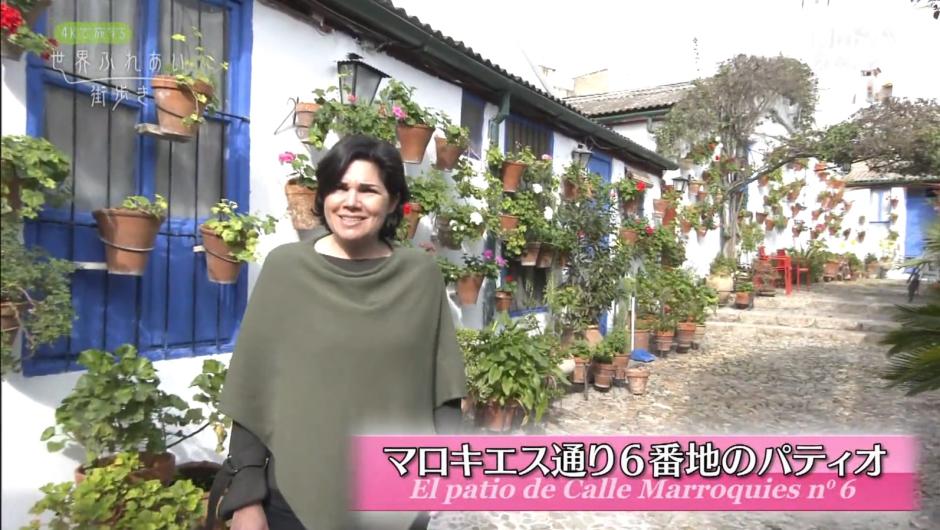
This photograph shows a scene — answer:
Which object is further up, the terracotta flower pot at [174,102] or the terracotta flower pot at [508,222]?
the terracotta flower pot at [174,102]

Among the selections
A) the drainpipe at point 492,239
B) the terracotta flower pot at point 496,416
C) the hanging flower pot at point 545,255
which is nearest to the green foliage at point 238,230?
the terracotta flower pot at point 496,416

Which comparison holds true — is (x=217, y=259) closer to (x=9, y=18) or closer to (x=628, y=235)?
(x=9, y=18)

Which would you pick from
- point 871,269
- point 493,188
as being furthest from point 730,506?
point 871,269

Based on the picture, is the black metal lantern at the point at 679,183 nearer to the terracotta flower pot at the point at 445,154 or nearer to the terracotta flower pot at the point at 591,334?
the terracotta flower pot at the point at 591,334

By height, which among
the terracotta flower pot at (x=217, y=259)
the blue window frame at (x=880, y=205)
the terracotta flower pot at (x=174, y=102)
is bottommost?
the terracotta flower pot at (x=217, y=259)

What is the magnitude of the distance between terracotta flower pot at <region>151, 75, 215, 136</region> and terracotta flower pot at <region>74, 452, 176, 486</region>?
1637mm

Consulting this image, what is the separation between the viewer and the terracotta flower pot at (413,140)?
4.95 meters

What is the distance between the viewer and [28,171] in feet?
8.01

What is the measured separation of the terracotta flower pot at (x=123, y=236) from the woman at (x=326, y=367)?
1.55 meters

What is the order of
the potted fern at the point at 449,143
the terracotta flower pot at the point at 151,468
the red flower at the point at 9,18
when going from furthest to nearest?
the potted fern at the point at 449,143
the terracotta flower pot at the point at 151,468
the red flower at the point at 9,18

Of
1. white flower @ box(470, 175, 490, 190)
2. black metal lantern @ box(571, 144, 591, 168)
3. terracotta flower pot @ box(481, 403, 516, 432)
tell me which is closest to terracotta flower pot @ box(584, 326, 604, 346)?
black metal lantern @ box(571, 144, 591, 168)

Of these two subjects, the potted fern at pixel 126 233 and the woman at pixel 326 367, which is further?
the potted fern at pixel 126 233

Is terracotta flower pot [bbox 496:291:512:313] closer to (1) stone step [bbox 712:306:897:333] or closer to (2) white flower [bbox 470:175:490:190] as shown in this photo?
(2) white flower [bbox 470:175:490:190]
